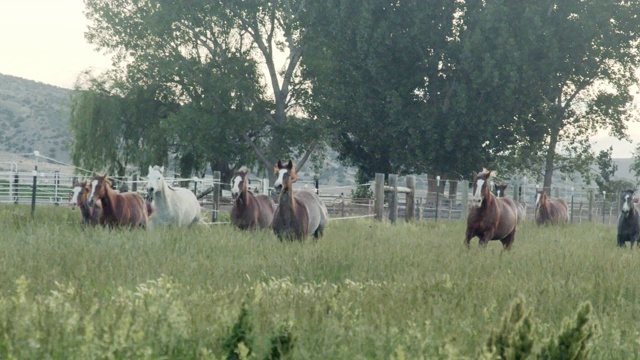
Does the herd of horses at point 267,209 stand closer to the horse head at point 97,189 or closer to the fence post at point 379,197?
the horse head at point 97,189

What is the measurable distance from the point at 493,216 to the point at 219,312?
405 inches

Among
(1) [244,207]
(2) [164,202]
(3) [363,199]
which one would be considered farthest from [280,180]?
(3) [363,199]

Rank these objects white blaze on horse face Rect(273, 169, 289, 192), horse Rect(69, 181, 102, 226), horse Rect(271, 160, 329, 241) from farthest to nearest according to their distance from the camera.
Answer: horse Rect(69, 181, 102, 226) → horse Rect(271, 160, 329, 241) → white blaze on horse face Rect(273, 169, 289, 192)

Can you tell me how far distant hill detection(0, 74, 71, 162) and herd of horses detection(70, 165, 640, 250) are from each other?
9193cm

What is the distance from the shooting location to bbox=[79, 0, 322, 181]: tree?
44562 millimetres

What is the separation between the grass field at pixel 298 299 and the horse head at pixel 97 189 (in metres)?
0.94

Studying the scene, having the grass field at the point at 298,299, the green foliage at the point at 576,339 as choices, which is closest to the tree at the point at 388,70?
the grass field at the point at 298,299

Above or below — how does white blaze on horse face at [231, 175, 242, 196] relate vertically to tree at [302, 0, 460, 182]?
below

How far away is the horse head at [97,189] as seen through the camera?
622 inches

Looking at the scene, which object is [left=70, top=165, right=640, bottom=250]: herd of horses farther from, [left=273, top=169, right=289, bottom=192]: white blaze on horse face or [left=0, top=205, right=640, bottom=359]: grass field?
[left=0, top=205, right=640, bottom=359]: grass field

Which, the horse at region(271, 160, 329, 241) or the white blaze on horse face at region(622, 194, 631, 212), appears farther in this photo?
the white blaze on horse face at region(622, 194, 631, 212)

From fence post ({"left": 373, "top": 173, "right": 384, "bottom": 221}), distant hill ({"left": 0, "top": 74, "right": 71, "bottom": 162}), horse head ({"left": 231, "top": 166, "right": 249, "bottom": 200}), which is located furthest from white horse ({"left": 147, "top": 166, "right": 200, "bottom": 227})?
distant hill ({"left": 0, "top": 74, "right": 71, "bottom": 162})

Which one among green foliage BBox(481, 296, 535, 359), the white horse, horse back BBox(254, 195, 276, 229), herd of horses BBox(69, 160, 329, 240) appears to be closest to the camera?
green foliage BBox(481, 296, 535, 359)

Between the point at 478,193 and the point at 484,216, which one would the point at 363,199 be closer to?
the point at 484,216
